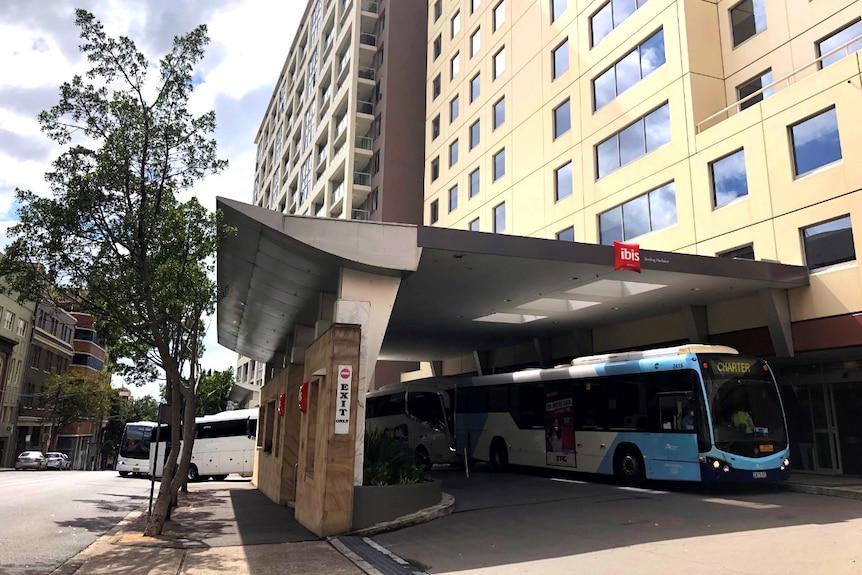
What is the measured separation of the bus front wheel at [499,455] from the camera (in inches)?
842

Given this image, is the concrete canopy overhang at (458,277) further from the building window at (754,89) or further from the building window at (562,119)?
Answer: the building window at (562,119)

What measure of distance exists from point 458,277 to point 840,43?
43.3 feet

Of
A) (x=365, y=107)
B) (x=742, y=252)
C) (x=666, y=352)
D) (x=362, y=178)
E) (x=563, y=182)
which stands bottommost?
(x=666, y=352)

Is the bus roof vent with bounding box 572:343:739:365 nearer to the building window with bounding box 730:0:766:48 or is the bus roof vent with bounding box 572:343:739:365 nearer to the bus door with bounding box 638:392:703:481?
the bus door with bounding box 638:392:703:481

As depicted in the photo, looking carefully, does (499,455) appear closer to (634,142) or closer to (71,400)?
(634,142)

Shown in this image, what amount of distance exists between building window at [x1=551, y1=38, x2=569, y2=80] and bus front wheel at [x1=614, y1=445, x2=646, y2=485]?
16.7 m

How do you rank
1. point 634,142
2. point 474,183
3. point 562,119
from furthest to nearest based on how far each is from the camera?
point 474,183 < point 562,119 < point 634,142

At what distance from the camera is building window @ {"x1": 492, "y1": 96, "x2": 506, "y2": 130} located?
30847 millimetres

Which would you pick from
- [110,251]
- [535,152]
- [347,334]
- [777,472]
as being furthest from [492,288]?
[535,152]

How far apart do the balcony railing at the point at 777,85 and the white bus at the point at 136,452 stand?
2759cm

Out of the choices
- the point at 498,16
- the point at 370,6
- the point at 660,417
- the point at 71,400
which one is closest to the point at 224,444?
the point at 660,417

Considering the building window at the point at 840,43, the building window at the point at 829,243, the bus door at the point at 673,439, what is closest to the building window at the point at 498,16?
the building window at the point at 840,43

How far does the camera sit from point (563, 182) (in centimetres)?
2612

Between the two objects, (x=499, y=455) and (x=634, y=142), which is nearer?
(x=499, y=455)
